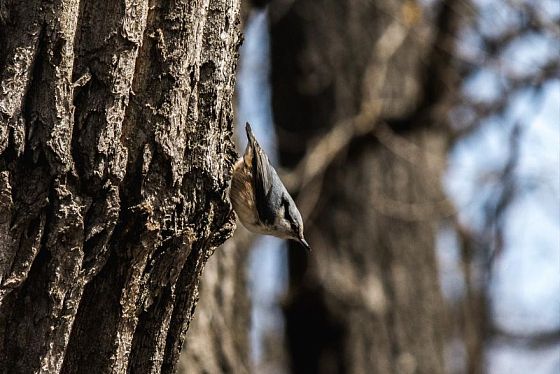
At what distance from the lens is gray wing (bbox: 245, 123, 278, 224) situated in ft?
10.4

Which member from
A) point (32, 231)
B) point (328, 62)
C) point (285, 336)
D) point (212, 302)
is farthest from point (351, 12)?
point (32, 231)

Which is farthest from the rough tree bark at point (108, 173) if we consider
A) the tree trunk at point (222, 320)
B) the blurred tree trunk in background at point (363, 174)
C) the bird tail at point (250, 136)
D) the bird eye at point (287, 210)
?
the blurred tree trunk in background at point (363, 174)

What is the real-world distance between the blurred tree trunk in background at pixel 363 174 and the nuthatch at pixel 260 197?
1677 millimetres

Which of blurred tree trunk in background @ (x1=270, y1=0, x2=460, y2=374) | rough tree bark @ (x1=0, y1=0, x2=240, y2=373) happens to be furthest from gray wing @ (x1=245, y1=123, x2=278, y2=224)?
blurred tree trunk in background @ (x1=270, y1=0, x2=460, y2=374)

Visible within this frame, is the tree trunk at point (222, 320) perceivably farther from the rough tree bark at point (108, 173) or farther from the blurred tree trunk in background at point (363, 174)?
the rough tree bark at point (108, 173)

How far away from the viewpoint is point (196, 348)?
3598mm

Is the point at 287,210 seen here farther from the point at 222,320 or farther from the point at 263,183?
the point at 222,320

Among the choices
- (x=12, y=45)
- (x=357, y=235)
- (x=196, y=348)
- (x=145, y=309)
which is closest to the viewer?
(x=12, y=45)

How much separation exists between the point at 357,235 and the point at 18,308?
368 centimetres

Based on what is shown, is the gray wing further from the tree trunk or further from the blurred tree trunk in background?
the blurred tree trunk in background

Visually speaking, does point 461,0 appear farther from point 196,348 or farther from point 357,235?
point 196,348

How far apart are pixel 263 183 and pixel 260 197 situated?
0.22ft

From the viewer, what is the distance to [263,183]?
10.8 ft

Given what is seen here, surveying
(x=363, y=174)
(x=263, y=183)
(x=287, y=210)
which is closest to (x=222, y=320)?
(x=287, y=210)
